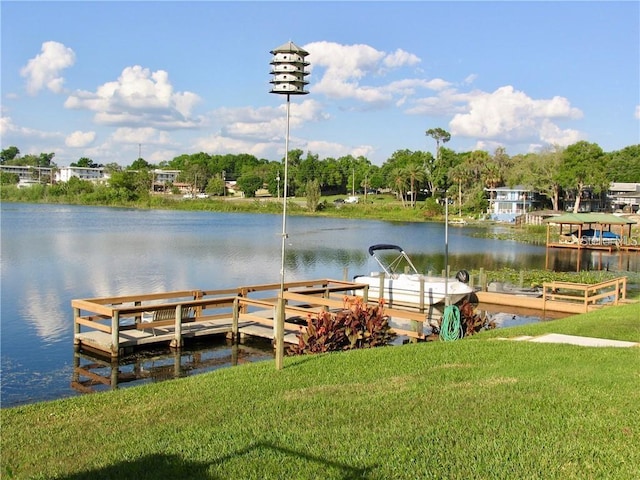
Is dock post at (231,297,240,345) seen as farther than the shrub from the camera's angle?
Yes

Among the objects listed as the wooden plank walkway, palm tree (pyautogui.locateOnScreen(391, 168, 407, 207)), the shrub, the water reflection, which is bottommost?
the water reflection

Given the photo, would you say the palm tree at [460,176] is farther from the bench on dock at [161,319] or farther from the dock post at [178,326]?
the dock post at [178,326]

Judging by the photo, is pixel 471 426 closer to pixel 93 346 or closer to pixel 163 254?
pixel 93 346

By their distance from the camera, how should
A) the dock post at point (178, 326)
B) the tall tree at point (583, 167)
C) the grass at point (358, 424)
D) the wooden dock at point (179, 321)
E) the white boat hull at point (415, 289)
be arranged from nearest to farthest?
the grass at point (358, 424) → the wooden dock at point (179, 321) → the dock post at point (178, 326) → the white boat hull at point (415, 289) → the tall tree at point (583, 167)

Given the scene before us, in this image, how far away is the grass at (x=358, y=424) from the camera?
243 inches

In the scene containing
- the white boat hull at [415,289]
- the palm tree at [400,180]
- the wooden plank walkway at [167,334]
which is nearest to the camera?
the wooden plank walkway at [167,334]

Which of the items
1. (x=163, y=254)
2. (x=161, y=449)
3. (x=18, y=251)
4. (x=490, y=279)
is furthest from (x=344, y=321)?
(x=18, y=251)

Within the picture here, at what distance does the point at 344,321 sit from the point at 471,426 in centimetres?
725

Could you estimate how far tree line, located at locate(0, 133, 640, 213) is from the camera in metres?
97.6

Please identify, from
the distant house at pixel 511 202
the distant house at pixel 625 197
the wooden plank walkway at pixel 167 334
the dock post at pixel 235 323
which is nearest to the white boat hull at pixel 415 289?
the wooden plank walkway at pixel 167 334

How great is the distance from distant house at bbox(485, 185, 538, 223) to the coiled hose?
91.8m

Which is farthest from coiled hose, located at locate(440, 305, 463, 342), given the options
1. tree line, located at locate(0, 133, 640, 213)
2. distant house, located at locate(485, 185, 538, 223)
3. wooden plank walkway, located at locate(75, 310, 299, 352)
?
distant house, located at locate(485, 185, 538, 223)

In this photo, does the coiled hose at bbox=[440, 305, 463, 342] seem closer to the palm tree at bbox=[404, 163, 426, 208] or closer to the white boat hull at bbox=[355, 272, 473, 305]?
the white boat hull at bbox=[355, 272, 473, 305]

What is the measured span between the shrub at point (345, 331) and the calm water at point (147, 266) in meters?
3.35
